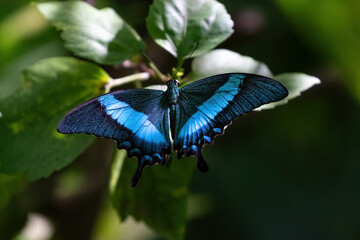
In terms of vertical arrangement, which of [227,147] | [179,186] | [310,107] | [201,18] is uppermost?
[201,18]

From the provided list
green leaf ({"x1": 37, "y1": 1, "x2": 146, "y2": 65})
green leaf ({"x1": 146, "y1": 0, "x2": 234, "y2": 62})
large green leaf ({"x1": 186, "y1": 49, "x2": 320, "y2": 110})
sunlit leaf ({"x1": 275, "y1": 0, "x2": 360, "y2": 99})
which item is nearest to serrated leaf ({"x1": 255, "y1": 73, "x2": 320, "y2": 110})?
large green leaf ({"x1": 186, "y1": 49, "x2": 320, "y2": 110})

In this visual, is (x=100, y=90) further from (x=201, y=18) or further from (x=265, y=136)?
(x=265, y=136)

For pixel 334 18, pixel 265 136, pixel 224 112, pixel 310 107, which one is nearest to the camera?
pixel 224 112

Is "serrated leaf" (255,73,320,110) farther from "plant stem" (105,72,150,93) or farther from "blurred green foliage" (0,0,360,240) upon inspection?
"plant stem" (105,72,150,93)

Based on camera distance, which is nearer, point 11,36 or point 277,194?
point 11,36

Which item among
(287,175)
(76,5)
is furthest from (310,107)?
(76,5)

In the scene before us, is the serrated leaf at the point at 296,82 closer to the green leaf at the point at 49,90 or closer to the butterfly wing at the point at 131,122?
the butterfly wing at the point at 131,122

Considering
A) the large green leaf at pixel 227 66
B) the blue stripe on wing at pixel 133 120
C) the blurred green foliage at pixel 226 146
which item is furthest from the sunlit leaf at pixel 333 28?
the blue stripe on wing at pixel 133 120

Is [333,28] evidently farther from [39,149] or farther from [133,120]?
[39,149]
